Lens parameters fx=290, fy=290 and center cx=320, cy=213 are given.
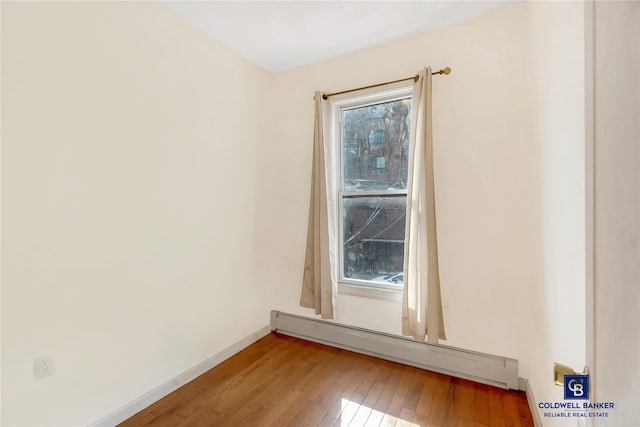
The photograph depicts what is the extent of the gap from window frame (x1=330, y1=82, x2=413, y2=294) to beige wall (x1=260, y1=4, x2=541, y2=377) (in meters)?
0.10

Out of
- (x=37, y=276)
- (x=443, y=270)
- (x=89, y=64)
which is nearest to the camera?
(x=37, y=276)

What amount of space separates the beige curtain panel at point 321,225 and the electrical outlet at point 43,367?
5.45 ft

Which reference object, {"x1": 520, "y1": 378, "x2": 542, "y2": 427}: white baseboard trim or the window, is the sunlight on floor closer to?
{"x1": 520, "y1": 378, "x2": 542, "y2": 427}: white baseboard trim

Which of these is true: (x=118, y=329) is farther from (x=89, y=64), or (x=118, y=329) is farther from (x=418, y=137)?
(x=418, y=137)

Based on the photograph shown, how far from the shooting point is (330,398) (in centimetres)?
187

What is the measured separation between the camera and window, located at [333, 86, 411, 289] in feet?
7.75

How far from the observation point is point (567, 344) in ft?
3.35

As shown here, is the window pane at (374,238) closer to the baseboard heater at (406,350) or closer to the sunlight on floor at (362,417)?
the baseboard heater at (406,350)

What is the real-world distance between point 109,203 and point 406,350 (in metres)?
2.23

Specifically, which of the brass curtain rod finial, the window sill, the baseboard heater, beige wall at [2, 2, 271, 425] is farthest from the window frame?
beige wall at [2, 2, 271, 425]

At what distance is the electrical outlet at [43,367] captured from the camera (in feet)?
4.45

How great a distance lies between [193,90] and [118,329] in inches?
63.9

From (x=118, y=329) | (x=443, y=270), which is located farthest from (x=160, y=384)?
(x=443, y=270)
